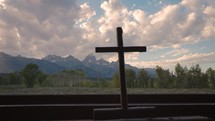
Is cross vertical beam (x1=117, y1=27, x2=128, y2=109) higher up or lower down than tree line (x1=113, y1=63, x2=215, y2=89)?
lower down

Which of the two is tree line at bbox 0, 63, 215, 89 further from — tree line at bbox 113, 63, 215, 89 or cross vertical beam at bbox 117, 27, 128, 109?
cross vertical beam at bbox 117, 27, 128, 109

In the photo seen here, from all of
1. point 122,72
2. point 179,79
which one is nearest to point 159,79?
point 179,79

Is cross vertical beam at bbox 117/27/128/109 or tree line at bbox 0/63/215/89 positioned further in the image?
tree line at bbox 0/63/215/89

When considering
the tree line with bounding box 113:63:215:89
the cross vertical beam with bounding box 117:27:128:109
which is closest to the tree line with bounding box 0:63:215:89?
the tree line with bounding box 113:63:215:89

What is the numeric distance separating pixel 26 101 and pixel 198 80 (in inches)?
3024

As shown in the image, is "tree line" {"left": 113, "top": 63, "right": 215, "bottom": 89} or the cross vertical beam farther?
"tree line" {"left": 113, "top": 63, "right": 215, "bottom": 89}

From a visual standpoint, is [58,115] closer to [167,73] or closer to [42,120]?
[42,120]

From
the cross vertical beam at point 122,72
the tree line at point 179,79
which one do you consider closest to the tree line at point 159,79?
the tree line at point 179,79

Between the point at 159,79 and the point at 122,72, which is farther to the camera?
the point at 159,79

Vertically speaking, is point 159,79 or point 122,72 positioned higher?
point 159,79

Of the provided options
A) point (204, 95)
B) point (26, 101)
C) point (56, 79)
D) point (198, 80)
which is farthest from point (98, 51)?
point (56, 79)

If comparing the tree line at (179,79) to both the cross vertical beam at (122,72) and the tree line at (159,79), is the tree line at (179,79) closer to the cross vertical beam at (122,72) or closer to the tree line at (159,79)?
the tree line at (159,79)

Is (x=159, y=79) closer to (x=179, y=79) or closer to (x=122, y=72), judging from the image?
(x=179, y=79)

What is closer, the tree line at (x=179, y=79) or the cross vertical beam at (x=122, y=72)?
the cross vertical beam at (x=122, y=72)
